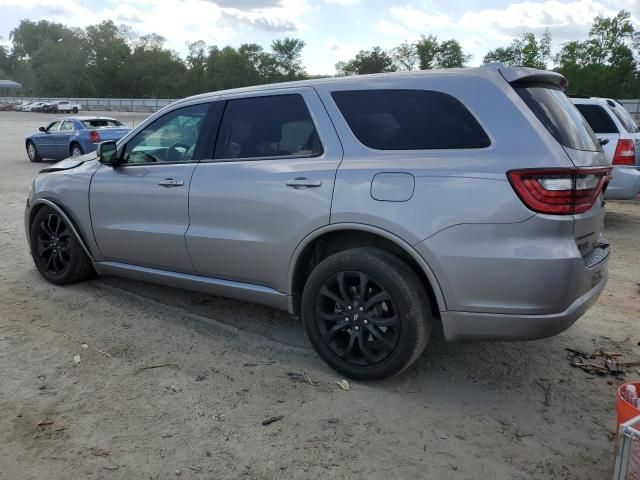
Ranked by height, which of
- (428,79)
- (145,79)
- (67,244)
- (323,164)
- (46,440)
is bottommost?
(46,440)

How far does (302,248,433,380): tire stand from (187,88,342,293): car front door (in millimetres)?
290

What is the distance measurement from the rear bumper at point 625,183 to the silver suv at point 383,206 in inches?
200

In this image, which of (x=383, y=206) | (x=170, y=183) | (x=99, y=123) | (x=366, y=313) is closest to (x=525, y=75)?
(x=383, y=206)

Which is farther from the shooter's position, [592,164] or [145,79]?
[145,79]

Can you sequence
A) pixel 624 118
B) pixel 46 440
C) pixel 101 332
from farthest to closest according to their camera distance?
pixel 624 118, pixel 101 332, pixel 46 440

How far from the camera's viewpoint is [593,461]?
2.76 m

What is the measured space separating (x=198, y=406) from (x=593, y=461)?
2.11m

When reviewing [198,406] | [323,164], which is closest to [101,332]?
[198,406]

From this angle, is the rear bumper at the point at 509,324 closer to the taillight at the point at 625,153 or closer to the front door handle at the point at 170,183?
the front door handle at the point at 170,183

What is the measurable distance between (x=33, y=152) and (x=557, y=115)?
56.2 ft

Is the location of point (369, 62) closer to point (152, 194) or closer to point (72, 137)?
point (72, 137)

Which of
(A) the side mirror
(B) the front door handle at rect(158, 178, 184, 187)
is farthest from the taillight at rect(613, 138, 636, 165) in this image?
(A) the side mirror

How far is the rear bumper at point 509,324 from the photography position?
2910mm

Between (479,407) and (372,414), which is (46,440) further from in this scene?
(479,407)
